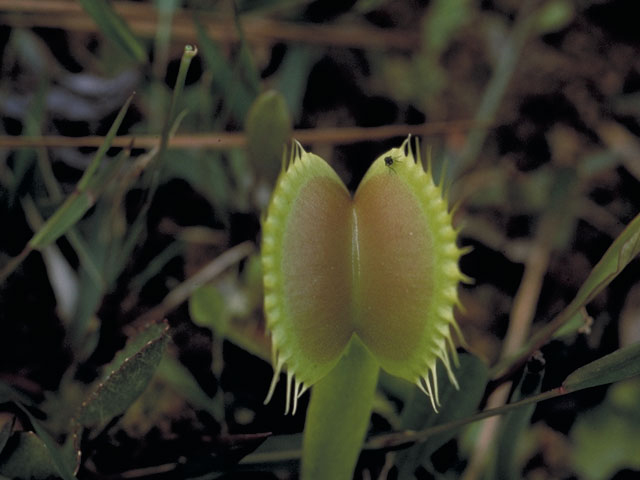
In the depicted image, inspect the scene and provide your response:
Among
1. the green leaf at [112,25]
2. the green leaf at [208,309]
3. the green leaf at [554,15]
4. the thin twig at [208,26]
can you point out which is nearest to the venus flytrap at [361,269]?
the green leaf at [208,309]

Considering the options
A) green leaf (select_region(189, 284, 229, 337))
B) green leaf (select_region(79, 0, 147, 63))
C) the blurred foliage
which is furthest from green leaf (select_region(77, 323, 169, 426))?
green leaf (select_region(79, 0, 147, 63))

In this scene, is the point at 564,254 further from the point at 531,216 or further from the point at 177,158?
the point at 177,158

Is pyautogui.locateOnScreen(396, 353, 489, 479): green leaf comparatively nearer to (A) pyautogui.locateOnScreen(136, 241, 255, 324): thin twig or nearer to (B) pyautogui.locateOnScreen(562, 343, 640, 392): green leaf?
(B) pyautogui.locateOnScreen(562, 343, 640, 392): green leaf

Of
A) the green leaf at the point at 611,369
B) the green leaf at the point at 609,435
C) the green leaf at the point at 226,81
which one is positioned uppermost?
the green leaf at the point at 226,81

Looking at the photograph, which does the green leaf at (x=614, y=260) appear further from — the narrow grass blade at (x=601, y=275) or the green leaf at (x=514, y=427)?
the green leaf at (x=514, y=427)

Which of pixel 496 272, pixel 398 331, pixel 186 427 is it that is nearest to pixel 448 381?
pixel 398 331

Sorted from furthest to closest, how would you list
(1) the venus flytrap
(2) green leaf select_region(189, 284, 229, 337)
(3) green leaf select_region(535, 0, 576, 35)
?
(3) green leaf select_region(535, 0, 576, 35), (2) green leaf select_region(189, 284, 229, 337), (1) the venus flytrap

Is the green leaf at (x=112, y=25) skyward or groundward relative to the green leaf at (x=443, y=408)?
skyward

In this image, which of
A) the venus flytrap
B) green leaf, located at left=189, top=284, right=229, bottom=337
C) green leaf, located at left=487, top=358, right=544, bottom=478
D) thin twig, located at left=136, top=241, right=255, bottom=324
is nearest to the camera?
the venus flytrap

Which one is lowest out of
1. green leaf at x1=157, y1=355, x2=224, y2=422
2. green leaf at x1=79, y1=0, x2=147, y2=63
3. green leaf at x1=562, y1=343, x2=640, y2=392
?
green leaf at x1=157, y1=355, x2=224, y2=422
